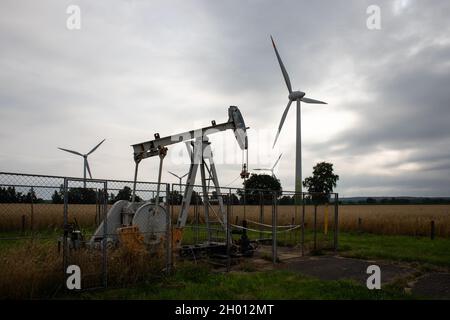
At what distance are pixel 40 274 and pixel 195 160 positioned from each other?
5.98m

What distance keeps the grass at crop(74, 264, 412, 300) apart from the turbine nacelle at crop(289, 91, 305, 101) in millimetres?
17958

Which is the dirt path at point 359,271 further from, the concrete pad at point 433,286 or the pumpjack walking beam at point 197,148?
the pumpjack walking beam at point 197,148

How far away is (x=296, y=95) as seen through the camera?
1017 inches

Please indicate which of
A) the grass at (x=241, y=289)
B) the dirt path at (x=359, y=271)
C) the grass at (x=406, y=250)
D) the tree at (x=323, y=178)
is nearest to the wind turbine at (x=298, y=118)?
the grass at (x=406, y=250)

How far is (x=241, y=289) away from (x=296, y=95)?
64.3 feet

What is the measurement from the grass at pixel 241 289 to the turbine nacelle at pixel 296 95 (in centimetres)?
1796

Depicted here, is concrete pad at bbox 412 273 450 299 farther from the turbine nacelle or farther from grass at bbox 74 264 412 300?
the turbine nacelle

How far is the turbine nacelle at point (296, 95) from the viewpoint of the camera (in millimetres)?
25672

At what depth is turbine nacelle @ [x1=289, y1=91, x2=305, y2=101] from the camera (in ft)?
84.2

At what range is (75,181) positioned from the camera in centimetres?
745
